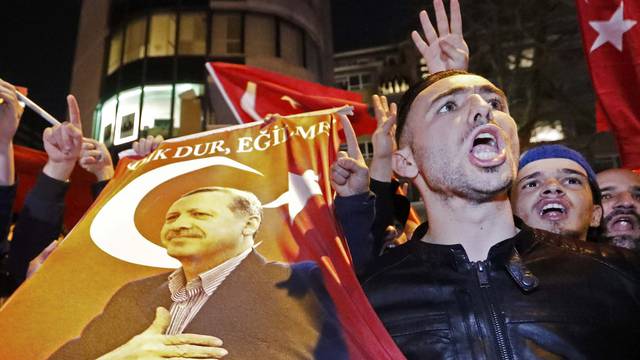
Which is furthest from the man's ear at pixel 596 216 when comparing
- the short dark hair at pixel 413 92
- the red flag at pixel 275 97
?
the red flag at pixel 275 97

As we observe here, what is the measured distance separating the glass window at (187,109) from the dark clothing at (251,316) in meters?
16.8

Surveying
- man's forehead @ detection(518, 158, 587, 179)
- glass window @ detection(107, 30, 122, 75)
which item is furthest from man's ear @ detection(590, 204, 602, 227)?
glass window @ detection(107, 30, 122, 75)

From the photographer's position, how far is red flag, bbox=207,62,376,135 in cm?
459

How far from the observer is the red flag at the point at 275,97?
459 centimetres

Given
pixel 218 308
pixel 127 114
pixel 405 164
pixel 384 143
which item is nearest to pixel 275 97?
pixel 384 143

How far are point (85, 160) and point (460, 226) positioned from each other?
2.07m

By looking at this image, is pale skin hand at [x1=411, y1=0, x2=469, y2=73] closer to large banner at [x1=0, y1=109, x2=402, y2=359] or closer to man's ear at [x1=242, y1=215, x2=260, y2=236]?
large banner at [x1=0, y1=109, x2=402, y2=359]

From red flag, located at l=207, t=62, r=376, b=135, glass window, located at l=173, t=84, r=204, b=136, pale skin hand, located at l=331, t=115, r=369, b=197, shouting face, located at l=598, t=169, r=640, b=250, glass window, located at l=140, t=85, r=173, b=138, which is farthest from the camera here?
glass window, located at l=140, t=85, r=173, b=138

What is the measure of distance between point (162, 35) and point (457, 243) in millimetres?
19528

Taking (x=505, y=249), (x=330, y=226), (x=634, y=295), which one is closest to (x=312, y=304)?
(x=330, y=226)

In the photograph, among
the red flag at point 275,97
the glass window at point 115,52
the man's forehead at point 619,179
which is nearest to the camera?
the man's forehead at point 619,179

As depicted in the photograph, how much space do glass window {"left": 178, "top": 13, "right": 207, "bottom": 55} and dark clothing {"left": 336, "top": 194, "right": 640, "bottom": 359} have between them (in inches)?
736

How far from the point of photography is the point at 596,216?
3.26 m

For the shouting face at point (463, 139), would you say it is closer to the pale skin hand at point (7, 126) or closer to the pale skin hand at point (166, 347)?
the pale skin hand at point (166, 347)
